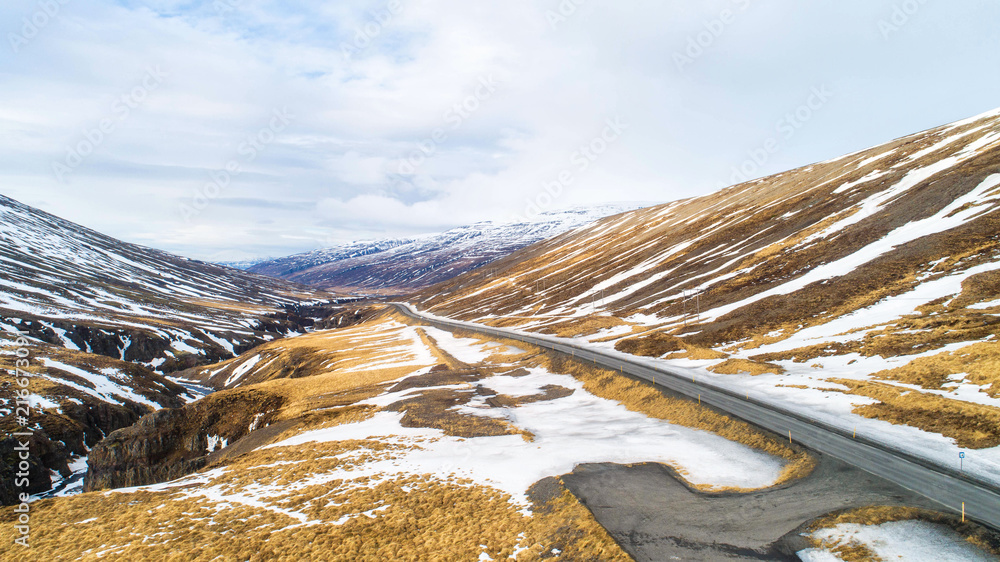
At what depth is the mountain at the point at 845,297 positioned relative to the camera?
87.2 ft

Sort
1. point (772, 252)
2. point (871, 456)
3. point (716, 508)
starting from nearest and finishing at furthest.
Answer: point (716, 508), point (871, 456), point (772, 252)

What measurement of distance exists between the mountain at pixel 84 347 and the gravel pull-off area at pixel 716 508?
44768 millimetres

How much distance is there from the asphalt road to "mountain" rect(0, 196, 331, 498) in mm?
54426

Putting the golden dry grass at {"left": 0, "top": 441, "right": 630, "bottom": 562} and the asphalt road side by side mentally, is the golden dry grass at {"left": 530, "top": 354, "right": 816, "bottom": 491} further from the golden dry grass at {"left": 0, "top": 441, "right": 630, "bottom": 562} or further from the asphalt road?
the golden dry grass at {"left": 0, "top": 441, "right": 630, "bottom": 562}

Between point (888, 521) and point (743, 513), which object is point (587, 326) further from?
point (888, 521)

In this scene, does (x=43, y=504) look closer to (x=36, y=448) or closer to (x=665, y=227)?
(x=36, y=448)

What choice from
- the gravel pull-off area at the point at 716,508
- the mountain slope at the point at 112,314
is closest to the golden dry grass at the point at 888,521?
the gravel pull-off area at the point at 716,508

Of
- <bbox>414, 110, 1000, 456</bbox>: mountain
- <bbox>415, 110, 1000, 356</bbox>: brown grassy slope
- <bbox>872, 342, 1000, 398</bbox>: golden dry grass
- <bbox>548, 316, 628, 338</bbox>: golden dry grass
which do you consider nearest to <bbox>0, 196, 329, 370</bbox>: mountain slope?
<bbox>415, 110, 1000, 356</bbox>: brown grassy slope

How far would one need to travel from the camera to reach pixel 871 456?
20.0m

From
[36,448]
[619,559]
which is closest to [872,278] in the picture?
[619,559]

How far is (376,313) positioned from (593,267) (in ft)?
309

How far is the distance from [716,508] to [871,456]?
10.1 metres

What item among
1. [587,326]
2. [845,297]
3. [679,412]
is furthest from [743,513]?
[587,326]

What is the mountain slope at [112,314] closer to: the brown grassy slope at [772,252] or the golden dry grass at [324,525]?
the brown grassy slope at [772,252]
